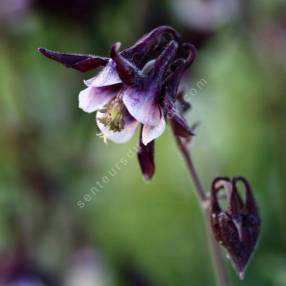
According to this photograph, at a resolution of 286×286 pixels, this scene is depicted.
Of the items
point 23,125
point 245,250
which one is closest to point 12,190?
point 23,125

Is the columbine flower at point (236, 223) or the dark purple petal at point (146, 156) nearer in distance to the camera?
the dark purple petal at point (146, 156)

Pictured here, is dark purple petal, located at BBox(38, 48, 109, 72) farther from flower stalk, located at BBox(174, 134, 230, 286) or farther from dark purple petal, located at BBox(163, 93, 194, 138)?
flower stalk, located at BBox(174, 134, 230, 286)

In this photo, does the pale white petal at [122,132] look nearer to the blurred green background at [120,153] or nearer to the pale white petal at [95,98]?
the pale white petal at [95,98]

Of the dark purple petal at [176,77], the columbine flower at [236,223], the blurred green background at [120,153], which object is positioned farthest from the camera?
the blurred green background at [120,153]

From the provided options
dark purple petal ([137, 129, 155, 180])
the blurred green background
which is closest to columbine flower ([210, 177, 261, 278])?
dark purple petal ([137, 129, 155, 180])

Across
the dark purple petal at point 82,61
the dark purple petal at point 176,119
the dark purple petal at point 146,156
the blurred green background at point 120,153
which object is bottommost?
the blurred green background at point 120,153

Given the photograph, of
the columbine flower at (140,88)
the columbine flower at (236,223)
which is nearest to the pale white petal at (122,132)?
the columbine flower at (140,88)
